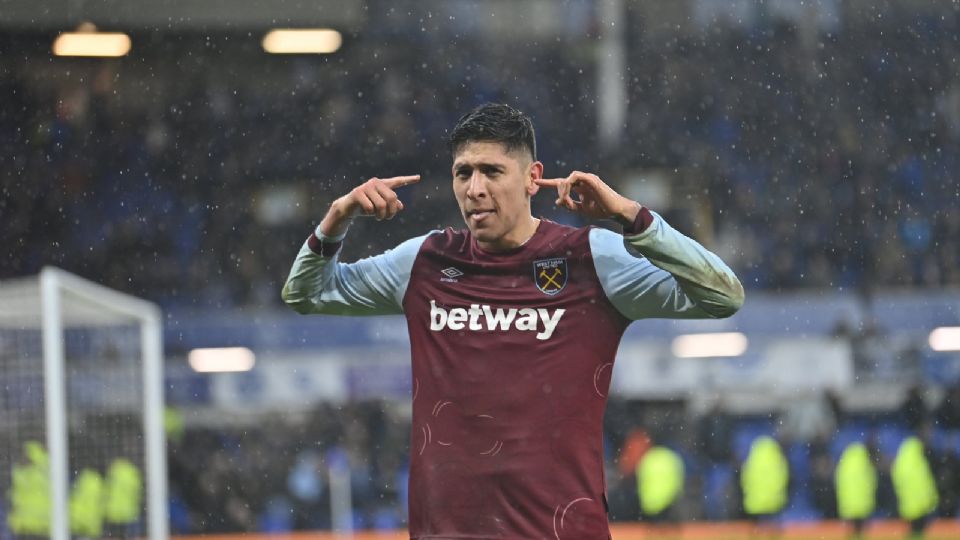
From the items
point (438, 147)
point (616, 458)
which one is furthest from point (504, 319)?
point (438, 147)

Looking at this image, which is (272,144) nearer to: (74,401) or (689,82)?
(689,82)

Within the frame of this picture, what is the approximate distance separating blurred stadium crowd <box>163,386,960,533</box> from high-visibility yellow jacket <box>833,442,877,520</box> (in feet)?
0.73

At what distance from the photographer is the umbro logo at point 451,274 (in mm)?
3085

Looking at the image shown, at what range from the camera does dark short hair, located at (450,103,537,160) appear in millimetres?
2994

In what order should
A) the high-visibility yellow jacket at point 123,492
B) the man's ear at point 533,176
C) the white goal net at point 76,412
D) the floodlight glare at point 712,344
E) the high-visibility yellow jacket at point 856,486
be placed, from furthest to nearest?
the floodlight glare at point 712,344 → the high-visibility yellow jacket at point 856,486 → the high-visibility yellow jacket at point 123,492 → the white goal net at point 76,412 → the man's ear at point 533,176

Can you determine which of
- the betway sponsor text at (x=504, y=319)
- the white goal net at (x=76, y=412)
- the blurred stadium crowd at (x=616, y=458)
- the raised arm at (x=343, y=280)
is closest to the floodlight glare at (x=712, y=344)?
the blurred stadium crowd at (x=616, y=458)

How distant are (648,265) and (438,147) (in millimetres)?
13404

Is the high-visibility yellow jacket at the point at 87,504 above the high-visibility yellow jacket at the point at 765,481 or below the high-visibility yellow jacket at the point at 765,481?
above

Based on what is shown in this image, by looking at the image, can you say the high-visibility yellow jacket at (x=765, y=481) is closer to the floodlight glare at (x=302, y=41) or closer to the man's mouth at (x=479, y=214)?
the floodlight glare at (x=302, y=41)

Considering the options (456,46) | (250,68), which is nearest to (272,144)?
(250,68)

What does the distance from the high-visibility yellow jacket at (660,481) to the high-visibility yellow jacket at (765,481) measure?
61 centimetres

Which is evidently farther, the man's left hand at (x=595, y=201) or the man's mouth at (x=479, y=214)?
the man's mouth at (x=479, y=214)

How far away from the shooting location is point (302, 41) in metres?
17.2

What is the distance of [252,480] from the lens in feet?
46.1
